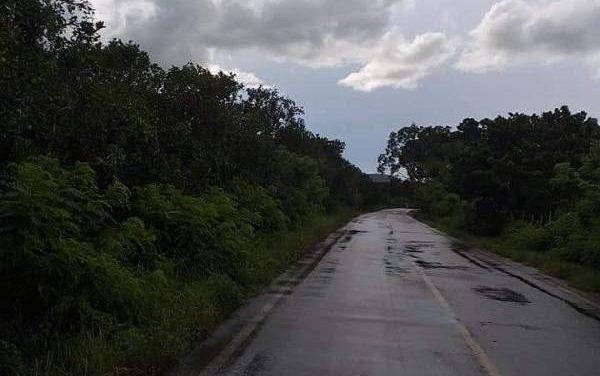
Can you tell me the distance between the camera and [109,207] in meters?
9.20

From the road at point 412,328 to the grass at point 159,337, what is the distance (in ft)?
1.17

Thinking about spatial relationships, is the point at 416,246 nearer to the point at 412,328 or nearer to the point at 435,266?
the point at 435,266

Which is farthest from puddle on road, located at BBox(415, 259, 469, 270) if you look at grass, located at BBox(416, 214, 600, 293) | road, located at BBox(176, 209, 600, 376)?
grass, located at BBox(416, 214, 600, 293)

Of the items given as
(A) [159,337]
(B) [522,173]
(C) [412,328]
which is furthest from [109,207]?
(B) [522,173]

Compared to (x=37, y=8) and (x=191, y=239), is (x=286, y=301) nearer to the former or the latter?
(x=191, y=239)

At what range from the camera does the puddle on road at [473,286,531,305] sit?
1298 cm

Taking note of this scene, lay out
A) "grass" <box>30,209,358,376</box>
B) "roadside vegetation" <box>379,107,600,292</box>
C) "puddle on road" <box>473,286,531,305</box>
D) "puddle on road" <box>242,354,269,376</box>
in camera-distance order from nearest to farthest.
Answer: "grass" <box>30,209,358,376</box> → "puddle on road" <box>242,354,269,376</box> → "puddle on road" <box>473,286,531,305</box> → "roadside vegetation" <box>379,107,600,292</box>

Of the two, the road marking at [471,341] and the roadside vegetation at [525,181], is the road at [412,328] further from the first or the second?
the roadside vegetation at [525,181]

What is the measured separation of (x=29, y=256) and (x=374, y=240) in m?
23.4

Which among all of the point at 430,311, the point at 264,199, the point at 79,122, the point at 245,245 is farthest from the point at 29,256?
the point at 264,199

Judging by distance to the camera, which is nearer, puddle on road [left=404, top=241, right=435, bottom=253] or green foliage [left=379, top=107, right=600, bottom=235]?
puddle on road [left=404, top=241, right=435, bottom=253]

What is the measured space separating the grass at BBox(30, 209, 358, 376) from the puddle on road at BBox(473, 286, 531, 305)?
465cm

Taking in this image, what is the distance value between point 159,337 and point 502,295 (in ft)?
27.7

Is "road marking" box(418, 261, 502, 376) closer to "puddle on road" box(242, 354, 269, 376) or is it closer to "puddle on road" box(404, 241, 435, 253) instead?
"puddle on road" box(242, 354, 269, 376)
